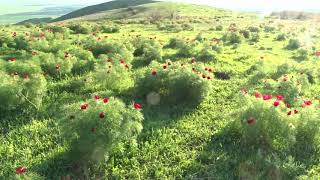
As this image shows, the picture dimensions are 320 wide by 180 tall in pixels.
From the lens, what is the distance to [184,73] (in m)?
12.4

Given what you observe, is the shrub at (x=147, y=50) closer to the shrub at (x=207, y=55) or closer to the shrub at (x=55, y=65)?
the shrub at (x=207, y=55)

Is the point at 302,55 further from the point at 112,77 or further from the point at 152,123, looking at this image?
the point at 152,123

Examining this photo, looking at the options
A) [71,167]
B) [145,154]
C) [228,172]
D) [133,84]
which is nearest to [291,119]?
[228,172]

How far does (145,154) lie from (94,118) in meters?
1.86

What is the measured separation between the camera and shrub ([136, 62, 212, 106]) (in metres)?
12.2

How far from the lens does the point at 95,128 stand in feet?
25.9

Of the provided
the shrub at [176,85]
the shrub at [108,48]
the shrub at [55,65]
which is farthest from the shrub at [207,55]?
the shrub at [55,65]

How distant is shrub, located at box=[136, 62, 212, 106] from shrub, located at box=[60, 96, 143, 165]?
152 inches

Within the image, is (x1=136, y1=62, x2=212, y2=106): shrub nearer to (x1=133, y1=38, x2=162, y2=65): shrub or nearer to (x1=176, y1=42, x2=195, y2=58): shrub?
(x1=133, y1=38, x2=162, y2=65): shrub

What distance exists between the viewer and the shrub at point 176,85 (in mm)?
12219

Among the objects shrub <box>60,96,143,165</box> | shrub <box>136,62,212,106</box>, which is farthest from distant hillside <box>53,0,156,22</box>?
shrub <box>60,96,143,165</box>

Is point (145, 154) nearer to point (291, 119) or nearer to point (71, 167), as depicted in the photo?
point (71, 167)

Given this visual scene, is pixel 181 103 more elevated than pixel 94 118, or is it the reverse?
pixel 94 118

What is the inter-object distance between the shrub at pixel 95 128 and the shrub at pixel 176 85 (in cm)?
386
